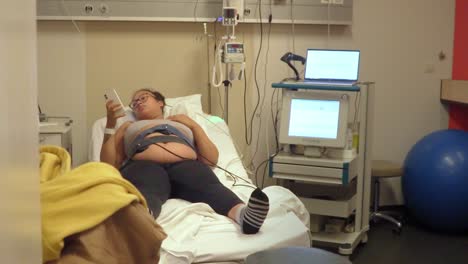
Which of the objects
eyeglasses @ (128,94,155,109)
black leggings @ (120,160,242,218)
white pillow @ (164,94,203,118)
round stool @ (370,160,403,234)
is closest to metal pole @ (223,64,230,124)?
white pillow @ (164,94,203,118)

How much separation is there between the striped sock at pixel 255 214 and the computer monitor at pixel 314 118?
3.77 ft

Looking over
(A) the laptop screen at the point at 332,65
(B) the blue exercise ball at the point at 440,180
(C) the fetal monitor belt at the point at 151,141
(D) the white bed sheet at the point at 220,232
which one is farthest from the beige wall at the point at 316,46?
(D) the white bed sheet at the point at 220,232

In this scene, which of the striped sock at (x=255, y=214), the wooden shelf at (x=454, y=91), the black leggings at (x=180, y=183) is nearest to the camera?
the striped sock at (x=255, y=214)

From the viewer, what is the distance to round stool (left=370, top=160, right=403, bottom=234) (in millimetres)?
3734

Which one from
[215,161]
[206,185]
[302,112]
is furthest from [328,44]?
[206,185]

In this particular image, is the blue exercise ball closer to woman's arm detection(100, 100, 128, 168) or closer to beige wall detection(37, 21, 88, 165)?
woman's arm detection(100, 100, 128, 168)

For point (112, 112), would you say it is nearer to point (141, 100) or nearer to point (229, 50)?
point (141, 100)

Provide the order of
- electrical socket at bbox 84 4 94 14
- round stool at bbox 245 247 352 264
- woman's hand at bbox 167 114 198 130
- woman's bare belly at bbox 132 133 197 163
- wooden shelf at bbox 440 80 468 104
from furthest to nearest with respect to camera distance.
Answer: wooden shelf at bbox 440 80 468 104 → electrical socket at bbox 84 4 94 14 → woman's hand at bbox 167 114 198 130 → woman's bare belly at bbox 132 133 197 163 → round stool at bbox 245 247 352 264

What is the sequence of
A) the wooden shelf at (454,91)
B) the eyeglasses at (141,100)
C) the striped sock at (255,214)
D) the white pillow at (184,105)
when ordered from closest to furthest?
the striped sock at (255,214), the eyeglasses at (141,100), the white pillow at (184,105), the wooden shelf at (454,91)

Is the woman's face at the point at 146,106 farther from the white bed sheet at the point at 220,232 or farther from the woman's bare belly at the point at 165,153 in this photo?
the white bed sheet at the point at 220,232

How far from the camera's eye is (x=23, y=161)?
860 mm

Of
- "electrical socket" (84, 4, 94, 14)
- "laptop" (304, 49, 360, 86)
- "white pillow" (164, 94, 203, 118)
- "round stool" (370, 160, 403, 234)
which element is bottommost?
"round stool" (370, 160, 403, 234)

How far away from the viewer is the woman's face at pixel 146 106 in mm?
3217

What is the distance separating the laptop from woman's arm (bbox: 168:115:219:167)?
705mm
